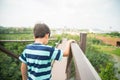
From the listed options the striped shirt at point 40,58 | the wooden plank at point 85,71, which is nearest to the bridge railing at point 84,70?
the wooden plank at point 85,71

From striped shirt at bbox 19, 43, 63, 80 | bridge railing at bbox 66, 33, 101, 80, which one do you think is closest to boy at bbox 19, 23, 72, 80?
striped shirt at bbox 19, 43, 63, 80

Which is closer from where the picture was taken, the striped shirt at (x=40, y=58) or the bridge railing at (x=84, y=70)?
the bridge railing at (x=84, y=70)

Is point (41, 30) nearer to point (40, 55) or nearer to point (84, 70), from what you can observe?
point (40, 55)

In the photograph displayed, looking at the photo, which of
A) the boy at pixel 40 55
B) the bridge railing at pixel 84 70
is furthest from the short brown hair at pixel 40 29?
the bridge railing at pixel 84 70

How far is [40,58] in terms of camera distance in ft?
3.20

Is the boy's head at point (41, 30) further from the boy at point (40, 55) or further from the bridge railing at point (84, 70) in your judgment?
the bridge railing at point (84, 70)

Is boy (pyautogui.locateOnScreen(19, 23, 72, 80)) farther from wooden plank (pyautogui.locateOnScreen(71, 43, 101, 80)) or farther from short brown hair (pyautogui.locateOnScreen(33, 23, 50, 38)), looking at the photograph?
wooden plank (pyautogui.locateOnScreen(71, 43, 101, 80))

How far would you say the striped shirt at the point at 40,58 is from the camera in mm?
975

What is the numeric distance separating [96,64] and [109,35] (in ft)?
34.0

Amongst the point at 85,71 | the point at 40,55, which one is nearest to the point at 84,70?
the point at 85,71

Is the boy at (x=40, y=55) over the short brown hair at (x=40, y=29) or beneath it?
beneath

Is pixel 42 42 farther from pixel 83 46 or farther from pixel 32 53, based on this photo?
pixel 83 46

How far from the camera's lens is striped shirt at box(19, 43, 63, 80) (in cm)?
97

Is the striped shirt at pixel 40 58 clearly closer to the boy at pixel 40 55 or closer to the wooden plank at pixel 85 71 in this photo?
the boy at pixel 40 55
